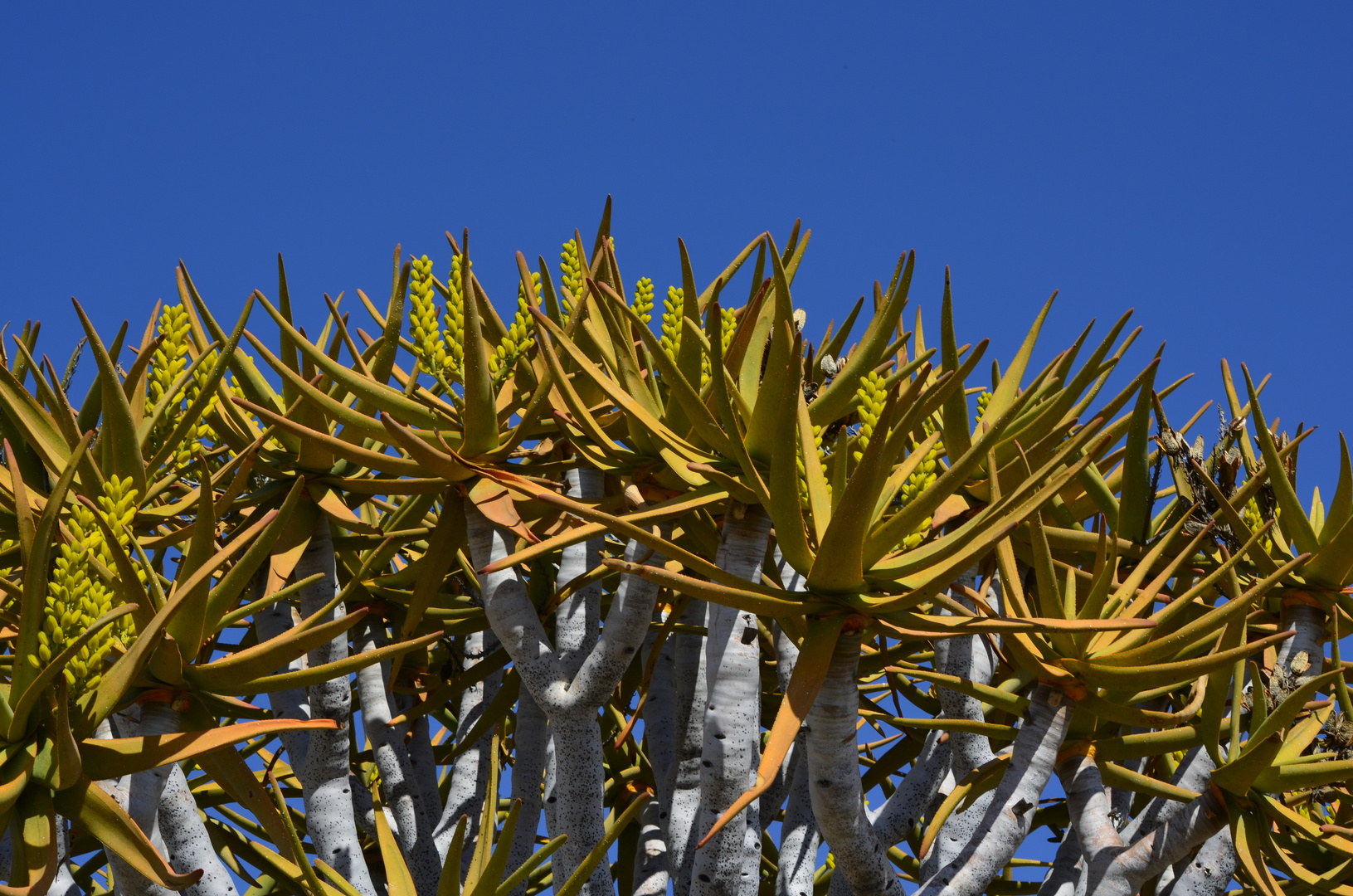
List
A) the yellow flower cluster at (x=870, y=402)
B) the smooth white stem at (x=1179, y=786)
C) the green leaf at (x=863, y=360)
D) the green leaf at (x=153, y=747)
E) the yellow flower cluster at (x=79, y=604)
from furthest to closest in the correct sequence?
the smooth white stem at (x=1179, y=786) < the green leaf at (x=863, y=360) < the yellow flower cluster at (x=870, y=402) < the green leaf at (x=153, y=747) < the yellow flower cluster at (x=79, y=604)

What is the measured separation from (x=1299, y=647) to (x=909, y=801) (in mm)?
1285

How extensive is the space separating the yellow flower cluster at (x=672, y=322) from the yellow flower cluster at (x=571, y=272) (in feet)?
1.69

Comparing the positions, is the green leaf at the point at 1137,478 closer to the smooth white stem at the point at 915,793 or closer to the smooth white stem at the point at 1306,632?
the smooth white stem at the point at 1306,632

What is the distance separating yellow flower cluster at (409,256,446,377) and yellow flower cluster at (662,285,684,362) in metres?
0.64

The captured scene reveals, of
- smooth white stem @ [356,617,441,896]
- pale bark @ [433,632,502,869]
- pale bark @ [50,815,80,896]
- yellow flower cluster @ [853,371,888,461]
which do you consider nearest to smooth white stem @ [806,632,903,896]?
yellow flower cluster @ [853,371,888,461]

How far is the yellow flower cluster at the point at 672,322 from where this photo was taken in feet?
10.2

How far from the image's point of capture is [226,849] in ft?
14.1

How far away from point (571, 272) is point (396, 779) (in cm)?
181

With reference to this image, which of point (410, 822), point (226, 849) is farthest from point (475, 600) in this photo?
point (226, 849)

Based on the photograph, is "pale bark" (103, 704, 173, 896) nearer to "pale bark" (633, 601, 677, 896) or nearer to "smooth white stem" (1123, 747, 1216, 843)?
"pale bark" (633, 601, 677, 896)

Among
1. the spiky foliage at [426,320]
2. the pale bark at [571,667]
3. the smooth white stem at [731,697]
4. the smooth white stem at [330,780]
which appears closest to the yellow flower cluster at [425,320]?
the spiky foliage at [426,320]

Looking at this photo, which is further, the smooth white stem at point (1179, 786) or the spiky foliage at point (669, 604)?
the smooth white stem at point (1179, 786)

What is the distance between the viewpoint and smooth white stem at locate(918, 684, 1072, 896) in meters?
2.66

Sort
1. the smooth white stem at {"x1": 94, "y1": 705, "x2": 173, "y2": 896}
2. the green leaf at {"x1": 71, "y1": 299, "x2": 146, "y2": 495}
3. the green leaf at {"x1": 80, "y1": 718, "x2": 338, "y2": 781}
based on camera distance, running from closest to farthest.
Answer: the green leaf at {"x1": 80, "y1": 718, "x2": 338, "y2": 781} → the smooth white stem at {"x1": 94, "y1": 705, "x2": 173, "y2": 896} → the green leaf at {"x1": 71, "y1": 299, "x2": 146, "y2": 495}
